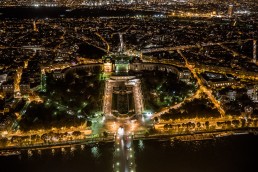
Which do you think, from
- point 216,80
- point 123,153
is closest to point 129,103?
point 123,153

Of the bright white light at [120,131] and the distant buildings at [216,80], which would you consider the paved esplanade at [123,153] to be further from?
the distant buildings at [216,80]

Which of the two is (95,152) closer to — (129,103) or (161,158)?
(161,158)

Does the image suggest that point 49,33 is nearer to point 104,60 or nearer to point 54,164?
point 104,60

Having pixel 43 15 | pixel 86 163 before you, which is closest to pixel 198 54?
pixel 86 163

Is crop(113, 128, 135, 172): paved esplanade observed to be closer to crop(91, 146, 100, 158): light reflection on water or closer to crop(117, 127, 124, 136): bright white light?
crop(117, 127, 124, 136): bright white light

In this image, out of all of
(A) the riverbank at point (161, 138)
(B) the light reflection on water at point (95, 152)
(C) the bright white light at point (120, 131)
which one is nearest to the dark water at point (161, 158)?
(B) the light reflection on water at point (95, 152)

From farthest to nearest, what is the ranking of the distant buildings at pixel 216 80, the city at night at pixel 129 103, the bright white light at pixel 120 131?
the distant buildings at pixel 216 80 → the bright white light at pixel 120 131 → the city at night at pixel 129 103

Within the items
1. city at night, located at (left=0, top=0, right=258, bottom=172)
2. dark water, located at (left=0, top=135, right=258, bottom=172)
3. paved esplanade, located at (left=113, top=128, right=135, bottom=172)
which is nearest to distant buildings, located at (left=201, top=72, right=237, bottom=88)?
city at night, located at (left=0, top=0, right=258, bottom=172)
